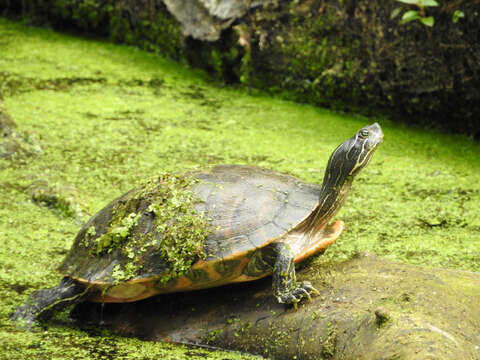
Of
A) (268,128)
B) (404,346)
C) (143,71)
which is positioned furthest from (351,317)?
(143,71)

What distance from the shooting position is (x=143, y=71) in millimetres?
4711

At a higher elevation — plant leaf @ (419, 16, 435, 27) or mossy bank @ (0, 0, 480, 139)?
plant leaf @ (419, 16, 435, 27)

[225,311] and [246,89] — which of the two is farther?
[246,89]

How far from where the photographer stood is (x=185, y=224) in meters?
1.92

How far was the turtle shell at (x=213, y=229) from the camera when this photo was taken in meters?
1.87

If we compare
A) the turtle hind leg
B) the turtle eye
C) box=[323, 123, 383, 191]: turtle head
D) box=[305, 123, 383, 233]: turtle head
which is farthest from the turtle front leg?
the turtle hind leg

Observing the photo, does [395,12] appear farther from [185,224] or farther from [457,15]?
[185,224]

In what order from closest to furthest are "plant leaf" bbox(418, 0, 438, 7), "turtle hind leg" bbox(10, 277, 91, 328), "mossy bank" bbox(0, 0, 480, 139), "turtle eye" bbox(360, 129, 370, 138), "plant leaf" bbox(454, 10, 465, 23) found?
"turtle hind leg" bbox(10, 277, 91, 328), "turtle eye" bbox(360, 129, 370, 138), "plant leaf" bbox(418, 0, 438, 7), "plant leaf" bbox(454, 10, 465, 23), "mossy bank" bbox(0, 0, 480, 139)

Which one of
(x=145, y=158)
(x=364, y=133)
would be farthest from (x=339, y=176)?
(x=145, y=158)

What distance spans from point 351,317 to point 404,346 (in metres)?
0.21

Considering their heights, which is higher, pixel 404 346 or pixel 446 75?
pixel 446 75

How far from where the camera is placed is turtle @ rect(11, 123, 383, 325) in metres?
1.87

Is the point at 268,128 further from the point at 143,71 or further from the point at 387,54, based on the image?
the point at 143,71

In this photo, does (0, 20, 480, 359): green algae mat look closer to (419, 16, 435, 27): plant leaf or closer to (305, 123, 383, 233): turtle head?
(305, 123, 383, 233): turtle head
